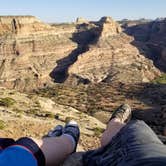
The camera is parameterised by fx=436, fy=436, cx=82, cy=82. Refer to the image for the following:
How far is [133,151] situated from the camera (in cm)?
337

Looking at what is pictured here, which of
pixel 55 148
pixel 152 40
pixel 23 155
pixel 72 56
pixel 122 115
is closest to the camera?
pixel 23 155

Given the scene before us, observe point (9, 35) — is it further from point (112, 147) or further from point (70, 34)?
point (112, 147)

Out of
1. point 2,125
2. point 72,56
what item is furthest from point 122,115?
point 72,56

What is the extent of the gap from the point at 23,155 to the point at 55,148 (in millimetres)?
816

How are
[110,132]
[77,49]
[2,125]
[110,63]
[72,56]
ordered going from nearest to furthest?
[110,132] → [2,125] → [110,63] → [72,56] → [77,49]

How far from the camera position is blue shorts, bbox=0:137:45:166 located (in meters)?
3.67

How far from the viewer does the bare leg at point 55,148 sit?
4.35 m

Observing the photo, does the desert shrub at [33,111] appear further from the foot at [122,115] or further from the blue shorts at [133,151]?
the blue shorts at [133,151]

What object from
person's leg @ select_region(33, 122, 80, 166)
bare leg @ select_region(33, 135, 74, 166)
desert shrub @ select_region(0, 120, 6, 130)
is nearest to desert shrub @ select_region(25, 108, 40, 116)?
desert shrub @ select_region(0, 120, 6, 130)

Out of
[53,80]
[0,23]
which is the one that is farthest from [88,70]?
[0,23]

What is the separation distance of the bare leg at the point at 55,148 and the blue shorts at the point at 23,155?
128 mm

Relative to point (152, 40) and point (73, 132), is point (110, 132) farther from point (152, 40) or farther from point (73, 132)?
point (152, 40)

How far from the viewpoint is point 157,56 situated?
343 feet

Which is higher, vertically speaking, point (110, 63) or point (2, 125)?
point (2, 125)
